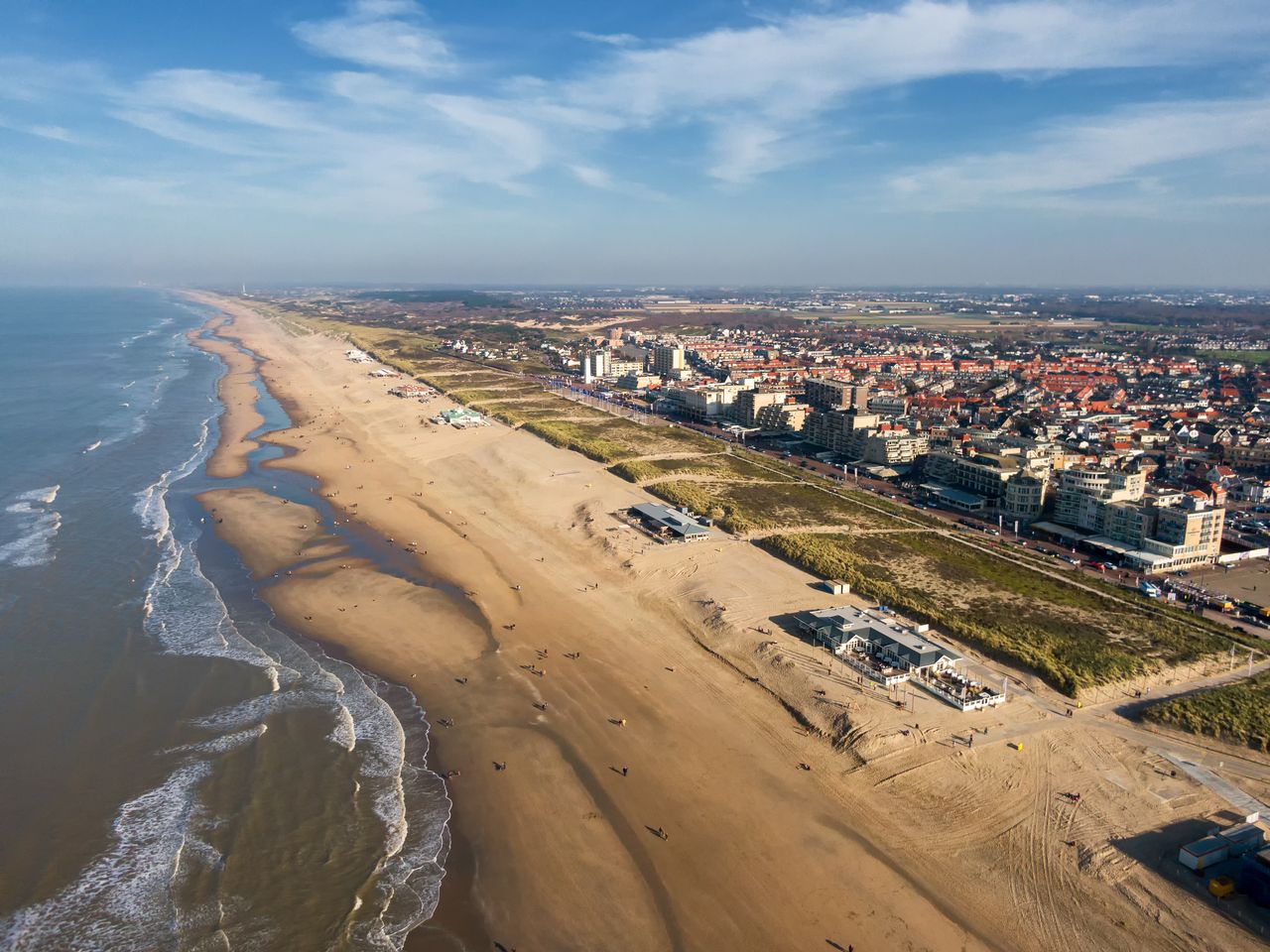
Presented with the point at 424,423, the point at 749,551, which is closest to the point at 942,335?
the point at 424,423

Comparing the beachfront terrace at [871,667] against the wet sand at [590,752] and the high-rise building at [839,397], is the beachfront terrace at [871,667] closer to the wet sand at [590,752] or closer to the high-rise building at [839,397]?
the wet sand at [590,752]

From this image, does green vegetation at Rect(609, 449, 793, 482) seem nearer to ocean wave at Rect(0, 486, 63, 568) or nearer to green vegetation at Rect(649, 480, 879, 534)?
green vegetation at Rect(649, 480, 879, 534)

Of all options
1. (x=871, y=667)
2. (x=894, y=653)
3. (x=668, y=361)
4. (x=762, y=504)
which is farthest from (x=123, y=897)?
(x=668, y=361)

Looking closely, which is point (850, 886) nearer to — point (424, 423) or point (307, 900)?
point (307, 900)

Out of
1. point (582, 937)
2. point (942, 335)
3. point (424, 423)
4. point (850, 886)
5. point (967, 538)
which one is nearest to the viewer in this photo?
point (582, 937)

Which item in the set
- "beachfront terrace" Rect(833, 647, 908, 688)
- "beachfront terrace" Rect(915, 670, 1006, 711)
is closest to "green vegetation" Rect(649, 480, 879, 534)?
"beachfront terrace" Rect(833, 647, 908, 688)
